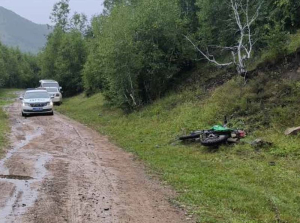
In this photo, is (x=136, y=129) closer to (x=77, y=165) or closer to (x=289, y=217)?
(x=77, y=165)

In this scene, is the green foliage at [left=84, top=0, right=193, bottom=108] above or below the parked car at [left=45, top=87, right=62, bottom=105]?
above

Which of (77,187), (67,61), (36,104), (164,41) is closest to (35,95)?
(36,104)

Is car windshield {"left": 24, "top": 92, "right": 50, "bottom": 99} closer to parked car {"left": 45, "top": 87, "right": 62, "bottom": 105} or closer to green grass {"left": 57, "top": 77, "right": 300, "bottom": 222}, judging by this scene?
green grass {"left": 57, "top": 77, "right": 300, "bottom": 222}

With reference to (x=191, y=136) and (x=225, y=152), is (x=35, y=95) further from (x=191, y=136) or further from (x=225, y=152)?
(x=225, y=152)

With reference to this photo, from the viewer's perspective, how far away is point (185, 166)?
32.1ft

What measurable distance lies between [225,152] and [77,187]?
534cm

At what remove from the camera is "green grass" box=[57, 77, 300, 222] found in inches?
264

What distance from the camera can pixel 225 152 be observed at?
1105 cm

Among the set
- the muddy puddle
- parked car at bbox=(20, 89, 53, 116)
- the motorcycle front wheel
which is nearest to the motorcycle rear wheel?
the motorcycle front wheel

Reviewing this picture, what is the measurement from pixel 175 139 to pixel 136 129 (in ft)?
11.6

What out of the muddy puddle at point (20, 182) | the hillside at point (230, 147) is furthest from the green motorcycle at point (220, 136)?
the muddy puddle at point (20, 182)

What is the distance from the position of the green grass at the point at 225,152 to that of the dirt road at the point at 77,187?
0.62m

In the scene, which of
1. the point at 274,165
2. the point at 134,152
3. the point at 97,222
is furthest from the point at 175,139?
the point at 97,222

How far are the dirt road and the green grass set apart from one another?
624mm
